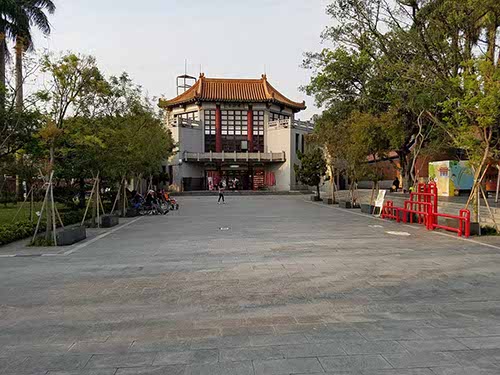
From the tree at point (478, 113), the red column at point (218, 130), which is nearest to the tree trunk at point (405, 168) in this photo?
the tree at point (478, 113)

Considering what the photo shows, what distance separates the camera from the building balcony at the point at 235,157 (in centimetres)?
4144

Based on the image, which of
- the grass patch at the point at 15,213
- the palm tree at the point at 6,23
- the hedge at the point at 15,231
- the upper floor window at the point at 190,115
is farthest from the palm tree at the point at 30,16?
the upper floor window at the point at 190,115

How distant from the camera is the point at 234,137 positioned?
146 ft

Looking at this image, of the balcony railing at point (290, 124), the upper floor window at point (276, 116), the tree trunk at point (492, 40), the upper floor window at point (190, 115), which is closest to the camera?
the tree trunk at point (492, 40)

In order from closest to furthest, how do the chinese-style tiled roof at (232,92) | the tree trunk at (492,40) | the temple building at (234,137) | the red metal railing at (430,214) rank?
1. the red metal railing at (430,214)
2. the tree trunk at (492,40)
3. the temple building at (234,137)
4. the chinese-style tiled roof at (232,92)

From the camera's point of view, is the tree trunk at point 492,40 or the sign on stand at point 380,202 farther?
the sign on stand at point 380,202

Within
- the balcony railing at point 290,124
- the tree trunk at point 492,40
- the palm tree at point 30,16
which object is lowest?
the tree trunk at point 492,40

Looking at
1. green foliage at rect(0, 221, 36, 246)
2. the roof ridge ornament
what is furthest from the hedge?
the roof ridge ornament

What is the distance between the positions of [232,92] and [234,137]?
4.63 meters

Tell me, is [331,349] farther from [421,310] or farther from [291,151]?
[291,151]

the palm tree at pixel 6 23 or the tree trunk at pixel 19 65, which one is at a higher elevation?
the palm tree at pixel 6 23

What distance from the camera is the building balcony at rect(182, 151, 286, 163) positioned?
136 ft

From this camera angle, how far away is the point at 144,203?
758 inches

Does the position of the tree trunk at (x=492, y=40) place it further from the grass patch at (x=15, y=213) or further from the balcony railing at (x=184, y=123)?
the balcony railing at (x=184, y=123)
